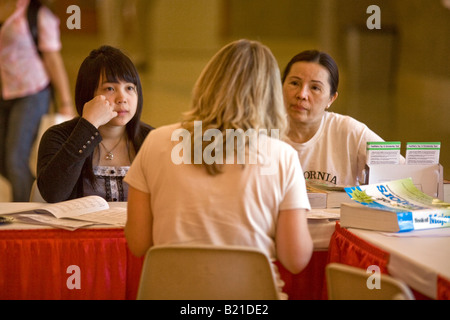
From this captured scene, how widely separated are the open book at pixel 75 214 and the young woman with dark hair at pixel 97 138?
0.43ft

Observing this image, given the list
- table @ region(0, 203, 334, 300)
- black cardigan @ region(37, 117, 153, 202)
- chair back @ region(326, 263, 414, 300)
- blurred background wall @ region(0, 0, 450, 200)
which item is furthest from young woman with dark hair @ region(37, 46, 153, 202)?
blurred background wall @ region(0, 0, 450, 200)

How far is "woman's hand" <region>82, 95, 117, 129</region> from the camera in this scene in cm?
216

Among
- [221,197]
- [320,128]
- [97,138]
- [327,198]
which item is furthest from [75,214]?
[320,128]

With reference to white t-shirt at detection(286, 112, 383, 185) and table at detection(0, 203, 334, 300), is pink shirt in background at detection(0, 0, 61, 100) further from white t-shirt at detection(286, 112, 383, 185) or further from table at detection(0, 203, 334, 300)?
table at detection(0, 203, 334, 300)

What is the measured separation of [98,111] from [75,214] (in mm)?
455

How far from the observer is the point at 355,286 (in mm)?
1346

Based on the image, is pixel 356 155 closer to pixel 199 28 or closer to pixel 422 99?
pixel 422 99

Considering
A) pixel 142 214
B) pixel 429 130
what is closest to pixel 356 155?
pixel 142 214

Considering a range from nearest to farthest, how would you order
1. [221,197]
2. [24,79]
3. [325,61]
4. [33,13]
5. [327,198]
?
1. [221,197]
2. [327,198]
3. [325,61]
4. [33,13]
5. [24,79]

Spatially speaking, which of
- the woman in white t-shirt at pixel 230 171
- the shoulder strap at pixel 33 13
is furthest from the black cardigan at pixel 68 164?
the shoulder strap at pixel 33 13

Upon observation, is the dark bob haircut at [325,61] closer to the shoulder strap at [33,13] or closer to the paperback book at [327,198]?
the paperback book at [327,198]

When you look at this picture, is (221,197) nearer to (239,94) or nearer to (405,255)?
(239,94)

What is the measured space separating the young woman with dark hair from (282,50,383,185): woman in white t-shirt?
725 mm

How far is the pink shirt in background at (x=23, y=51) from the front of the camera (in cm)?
370
